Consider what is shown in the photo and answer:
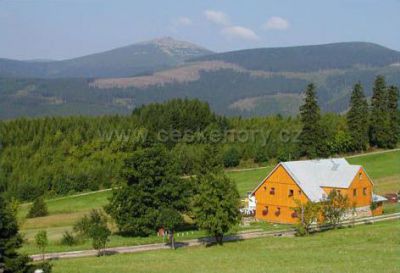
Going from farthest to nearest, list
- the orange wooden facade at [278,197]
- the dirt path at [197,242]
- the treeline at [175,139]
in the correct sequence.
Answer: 1. the treeline at [175,139]
2. the orange wooden facade at [278,197]
3. the dirt path at [197,242]

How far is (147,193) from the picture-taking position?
61.5m

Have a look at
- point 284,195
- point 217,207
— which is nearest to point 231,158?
point 284,195

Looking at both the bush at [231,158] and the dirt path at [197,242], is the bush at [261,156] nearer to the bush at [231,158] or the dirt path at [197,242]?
the bush at [231,158]

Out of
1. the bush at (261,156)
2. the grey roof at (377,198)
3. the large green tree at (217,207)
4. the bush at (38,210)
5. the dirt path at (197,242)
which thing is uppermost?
the large green tree at (217,207)

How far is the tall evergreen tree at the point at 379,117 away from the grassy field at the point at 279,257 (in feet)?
197

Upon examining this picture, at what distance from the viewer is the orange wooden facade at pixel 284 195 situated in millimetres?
68938

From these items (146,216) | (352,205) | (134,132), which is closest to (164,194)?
(146,216)

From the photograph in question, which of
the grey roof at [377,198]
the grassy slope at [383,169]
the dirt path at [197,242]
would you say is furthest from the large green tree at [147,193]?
the grassy slope at [383,169]

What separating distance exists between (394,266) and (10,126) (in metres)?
109

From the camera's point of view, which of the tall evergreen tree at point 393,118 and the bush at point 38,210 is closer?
the bush at point 38,210

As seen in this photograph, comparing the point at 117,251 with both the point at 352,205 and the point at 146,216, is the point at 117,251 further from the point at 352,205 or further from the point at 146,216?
the point at 352,205

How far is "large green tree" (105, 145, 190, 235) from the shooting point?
6119cm

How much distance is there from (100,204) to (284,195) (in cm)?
2855

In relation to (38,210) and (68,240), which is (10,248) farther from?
(38,210)
